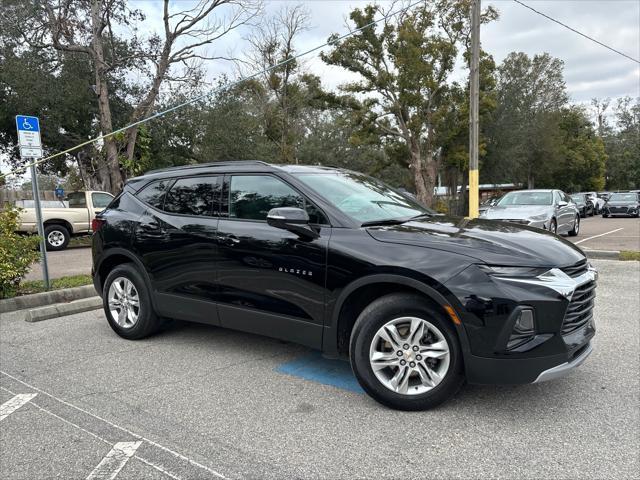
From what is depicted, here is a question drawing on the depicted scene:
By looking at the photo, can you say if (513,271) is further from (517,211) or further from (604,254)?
(517,211)

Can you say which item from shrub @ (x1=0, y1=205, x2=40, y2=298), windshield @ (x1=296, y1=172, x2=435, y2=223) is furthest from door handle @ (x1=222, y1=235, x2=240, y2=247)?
shrub @ (x1=0, y1=205, x2=40, y2=298)

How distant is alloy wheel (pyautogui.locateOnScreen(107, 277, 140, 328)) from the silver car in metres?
8.99

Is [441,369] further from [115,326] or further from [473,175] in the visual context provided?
[473,175]

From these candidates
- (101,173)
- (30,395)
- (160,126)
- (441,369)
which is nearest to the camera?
(441,369)

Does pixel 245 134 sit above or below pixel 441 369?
above

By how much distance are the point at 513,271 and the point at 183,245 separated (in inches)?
111

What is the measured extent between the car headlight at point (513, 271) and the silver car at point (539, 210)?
8.97m

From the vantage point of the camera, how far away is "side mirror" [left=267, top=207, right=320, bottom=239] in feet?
11.5

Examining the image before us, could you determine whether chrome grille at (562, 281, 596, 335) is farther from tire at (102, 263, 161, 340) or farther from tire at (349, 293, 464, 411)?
tire at (102, 263, 161, 340)

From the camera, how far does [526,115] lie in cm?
3881

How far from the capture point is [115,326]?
16.5 feet

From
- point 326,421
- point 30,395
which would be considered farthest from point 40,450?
point 326,421

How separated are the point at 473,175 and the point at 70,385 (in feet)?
35.3

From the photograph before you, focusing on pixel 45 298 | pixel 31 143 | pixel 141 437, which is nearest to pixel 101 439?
pixel 141 437
